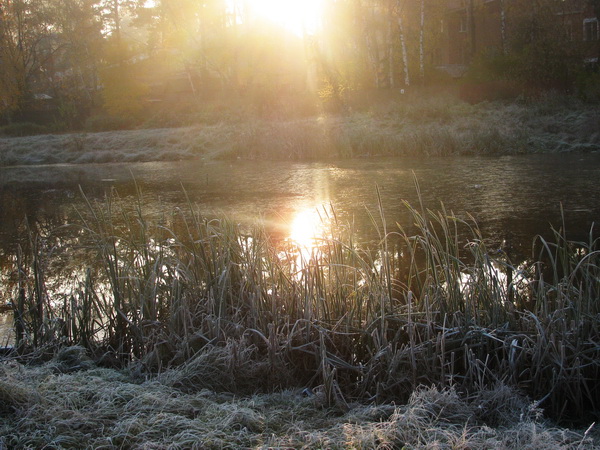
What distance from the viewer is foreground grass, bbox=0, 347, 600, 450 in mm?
2293

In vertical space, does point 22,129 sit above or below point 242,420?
above

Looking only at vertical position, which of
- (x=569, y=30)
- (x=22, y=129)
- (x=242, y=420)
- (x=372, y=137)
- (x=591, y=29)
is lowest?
(x=242, y=420)

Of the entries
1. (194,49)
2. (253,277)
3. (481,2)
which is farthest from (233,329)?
(194,49)

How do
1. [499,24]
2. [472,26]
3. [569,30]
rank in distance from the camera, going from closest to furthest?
1. [569,30]
2. [472,26]
3. [499,24]

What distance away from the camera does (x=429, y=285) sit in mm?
3412

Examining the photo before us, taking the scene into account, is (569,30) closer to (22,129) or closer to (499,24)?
(499,24)

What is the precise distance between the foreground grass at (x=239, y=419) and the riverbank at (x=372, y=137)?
1348 centimetres

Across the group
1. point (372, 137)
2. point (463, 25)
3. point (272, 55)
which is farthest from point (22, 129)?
point (463, 25)

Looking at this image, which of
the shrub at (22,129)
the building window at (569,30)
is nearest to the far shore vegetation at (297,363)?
the building window at (569,30)

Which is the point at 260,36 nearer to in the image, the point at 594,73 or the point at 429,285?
the point at 594,73

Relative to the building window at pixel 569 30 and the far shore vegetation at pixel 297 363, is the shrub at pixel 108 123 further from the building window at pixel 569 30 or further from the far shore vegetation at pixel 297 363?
the far shore vegetation at pixel 297 363

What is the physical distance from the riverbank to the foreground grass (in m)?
13.5

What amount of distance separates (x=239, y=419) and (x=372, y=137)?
50.5 feet

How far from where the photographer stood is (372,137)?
17.4 metres
